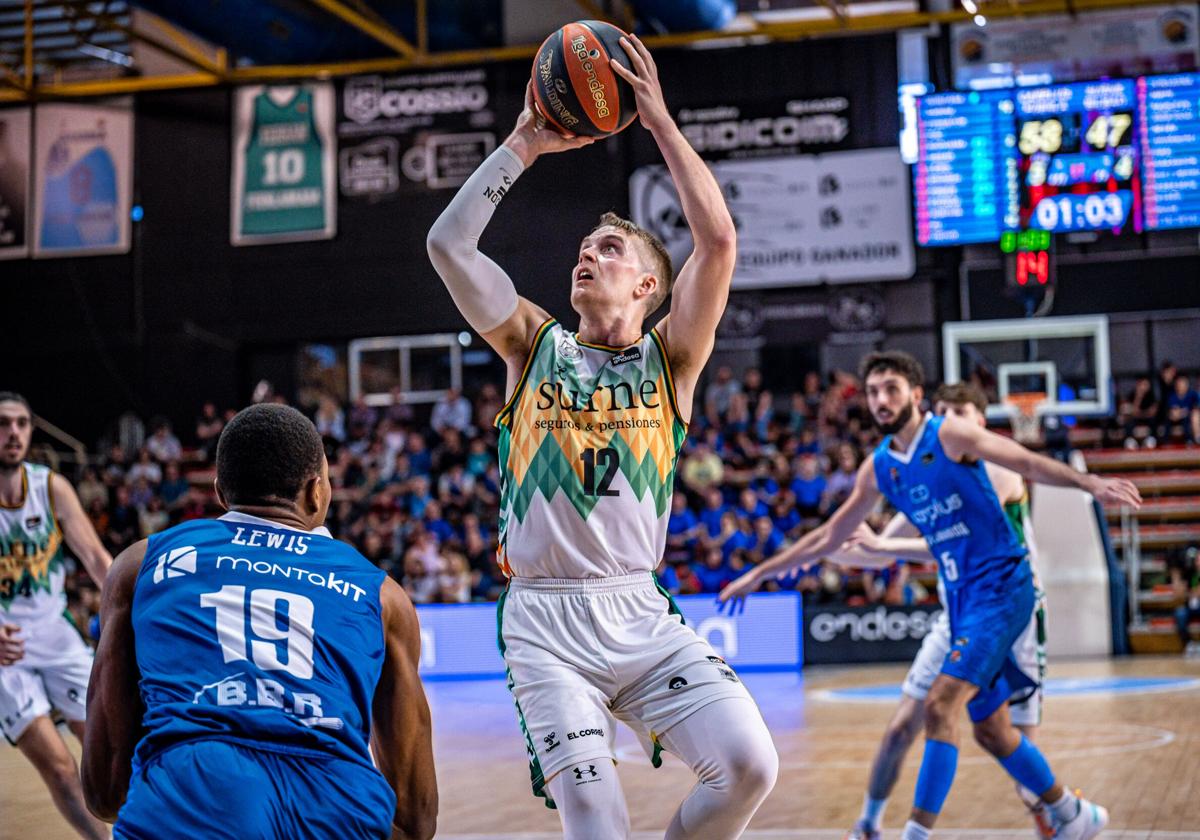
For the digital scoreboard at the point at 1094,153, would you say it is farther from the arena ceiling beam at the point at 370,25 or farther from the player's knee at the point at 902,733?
the player's knee at the point at 902,733

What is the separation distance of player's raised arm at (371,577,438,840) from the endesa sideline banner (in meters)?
12.4

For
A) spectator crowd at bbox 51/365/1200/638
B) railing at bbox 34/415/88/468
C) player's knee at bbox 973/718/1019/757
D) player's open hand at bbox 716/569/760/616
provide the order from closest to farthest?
player's open hand at bbox 716/569/760/616, player's knee at bbox 973/718/1019/757, spectator crowd at bbox 51/365/1200/638, railing at bbox 34/415/88/468

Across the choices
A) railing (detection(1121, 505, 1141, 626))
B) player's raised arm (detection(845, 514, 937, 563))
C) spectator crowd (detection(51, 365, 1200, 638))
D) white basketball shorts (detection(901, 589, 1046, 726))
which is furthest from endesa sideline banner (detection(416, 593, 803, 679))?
white basketball shorts (detection(901, 589, 1046, 726))

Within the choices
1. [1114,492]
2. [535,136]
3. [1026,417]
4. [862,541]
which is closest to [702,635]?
[1026,417]

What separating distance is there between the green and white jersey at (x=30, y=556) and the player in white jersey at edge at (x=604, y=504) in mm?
3466

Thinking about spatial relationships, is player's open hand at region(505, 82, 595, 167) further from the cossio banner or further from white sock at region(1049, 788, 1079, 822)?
the cossio banner

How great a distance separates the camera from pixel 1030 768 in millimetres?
6055

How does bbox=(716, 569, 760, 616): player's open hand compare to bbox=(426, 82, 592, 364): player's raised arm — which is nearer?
bbox=(426, 82, 592, 364): player's raised arm

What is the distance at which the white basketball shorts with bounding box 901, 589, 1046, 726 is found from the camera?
6422mm

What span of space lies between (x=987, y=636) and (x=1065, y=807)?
0.76 metres

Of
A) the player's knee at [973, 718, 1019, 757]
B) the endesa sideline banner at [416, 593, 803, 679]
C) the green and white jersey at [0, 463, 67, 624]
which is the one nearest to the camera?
the player's knee at [973, 718, 1019, 757]

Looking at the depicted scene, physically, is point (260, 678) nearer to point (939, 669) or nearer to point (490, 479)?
point (939, 669)

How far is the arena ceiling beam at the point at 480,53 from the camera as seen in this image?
19808mm

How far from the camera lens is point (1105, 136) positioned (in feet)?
57.7
